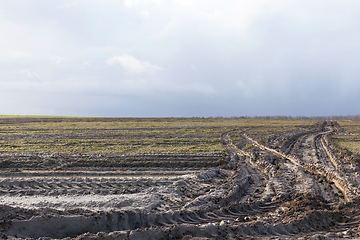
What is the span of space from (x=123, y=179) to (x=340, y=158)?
12214mm

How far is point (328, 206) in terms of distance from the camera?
18.4 ft

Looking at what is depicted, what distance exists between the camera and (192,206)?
5.79 meters

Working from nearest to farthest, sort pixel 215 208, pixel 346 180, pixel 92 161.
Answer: pixel 215 208 → pixel 346 180 → pixel 92 161

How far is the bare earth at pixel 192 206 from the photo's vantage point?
4.23 meters

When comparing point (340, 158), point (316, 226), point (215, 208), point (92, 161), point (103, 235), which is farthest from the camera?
point (340, 158)

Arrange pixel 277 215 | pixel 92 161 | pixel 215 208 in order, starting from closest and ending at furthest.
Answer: pixel 277 215, pixel 215 208, pixel 92 161

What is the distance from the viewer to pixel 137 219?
466cm

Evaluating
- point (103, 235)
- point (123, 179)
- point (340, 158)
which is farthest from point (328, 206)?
point (340, 158)

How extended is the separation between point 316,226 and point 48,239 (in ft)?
18.0

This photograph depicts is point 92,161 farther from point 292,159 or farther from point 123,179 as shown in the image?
point 292,159

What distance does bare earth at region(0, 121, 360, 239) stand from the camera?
4.23 m

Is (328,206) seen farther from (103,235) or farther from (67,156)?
(67,156)

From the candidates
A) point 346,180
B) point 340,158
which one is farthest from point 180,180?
point 340,158

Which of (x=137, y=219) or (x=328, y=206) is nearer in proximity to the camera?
(x=137, y=219)
